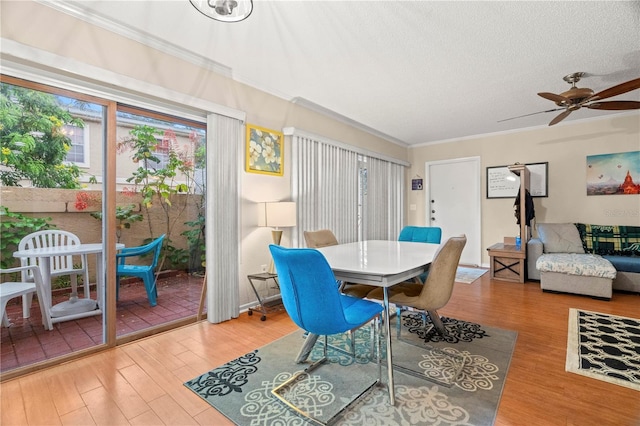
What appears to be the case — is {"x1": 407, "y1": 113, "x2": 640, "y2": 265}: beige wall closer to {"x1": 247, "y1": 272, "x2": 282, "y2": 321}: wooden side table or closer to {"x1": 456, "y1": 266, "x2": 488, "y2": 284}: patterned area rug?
{"x1": 456, "y1": 266, "x2": 488, "y2": 284}: patterned area rug

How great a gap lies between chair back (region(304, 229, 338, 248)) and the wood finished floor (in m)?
0.82

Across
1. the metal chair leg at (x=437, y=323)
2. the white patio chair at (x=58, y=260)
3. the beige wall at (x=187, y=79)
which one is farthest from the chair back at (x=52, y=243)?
the metal chair leg at (x=437, y=323)

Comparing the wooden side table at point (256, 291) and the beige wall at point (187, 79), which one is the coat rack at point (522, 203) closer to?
the beige wall at point (187, 79)

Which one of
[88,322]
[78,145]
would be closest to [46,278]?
[88,322]

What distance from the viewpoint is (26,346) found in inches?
83.2

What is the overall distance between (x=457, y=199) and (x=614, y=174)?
221 cm

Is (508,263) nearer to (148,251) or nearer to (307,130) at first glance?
(307,130)

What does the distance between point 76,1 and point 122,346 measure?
251 centimetres

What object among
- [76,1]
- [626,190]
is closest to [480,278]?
[626,190]

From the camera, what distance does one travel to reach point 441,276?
1.97m

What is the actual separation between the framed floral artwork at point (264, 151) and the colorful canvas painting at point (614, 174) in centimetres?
476

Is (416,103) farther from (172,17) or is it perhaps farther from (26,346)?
(26,346)

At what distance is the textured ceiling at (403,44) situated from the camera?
6.87 ft

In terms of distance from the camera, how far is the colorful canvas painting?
4.33 metres
